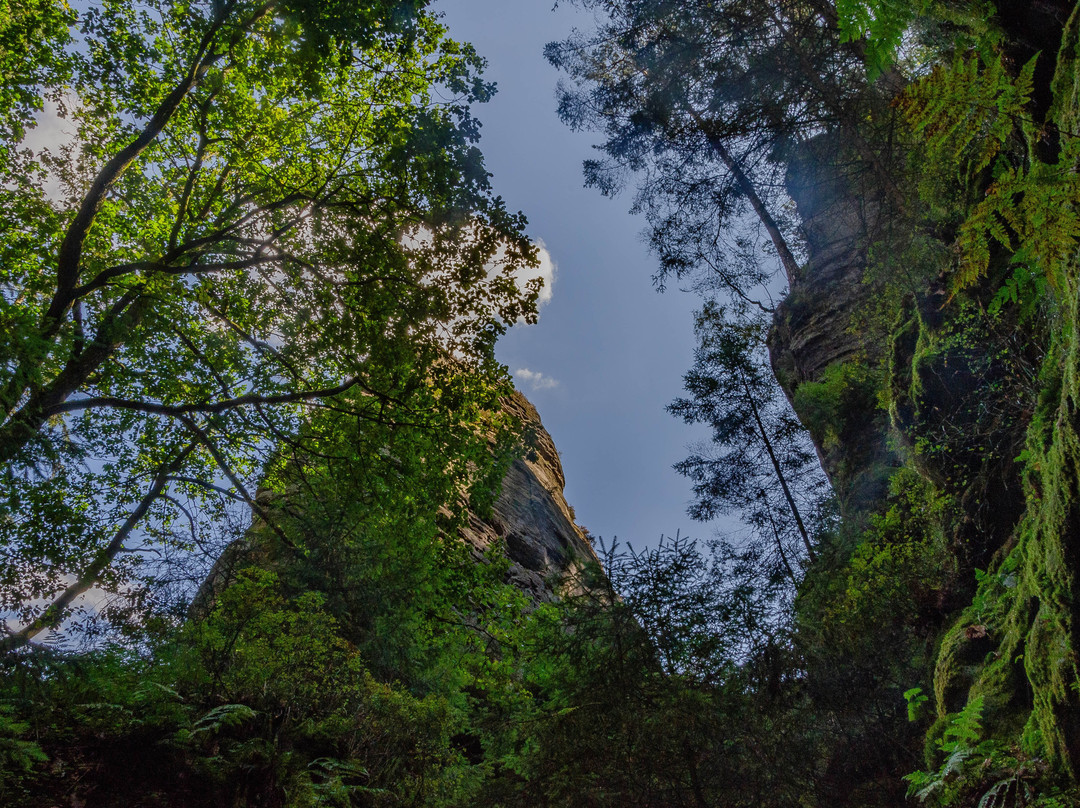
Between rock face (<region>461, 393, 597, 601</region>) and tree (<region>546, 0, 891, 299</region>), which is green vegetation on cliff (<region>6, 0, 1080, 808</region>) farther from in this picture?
rock face (<region>461, 393, 597, 601</region>)

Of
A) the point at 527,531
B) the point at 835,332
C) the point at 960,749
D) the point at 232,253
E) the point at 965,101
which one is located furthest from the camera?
the point at 527,531

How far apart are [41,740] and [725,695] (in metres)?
5.86

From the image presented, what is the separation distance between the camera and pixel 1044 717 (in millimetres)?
3668

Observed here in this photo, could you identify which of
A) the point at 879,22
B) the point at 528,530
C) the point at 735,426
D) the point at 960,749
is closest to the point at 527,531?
the point at 528,530

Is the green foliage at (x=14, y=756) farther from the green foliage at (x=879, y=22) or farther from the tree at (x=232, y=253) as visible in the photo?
the green foliage at (x=879, y=22)

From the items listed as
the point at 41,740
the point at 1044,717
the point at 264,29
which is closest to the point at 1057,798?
the point at 1044,717

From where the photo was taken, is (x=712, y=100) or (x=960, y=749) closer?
(x=960, y=749)

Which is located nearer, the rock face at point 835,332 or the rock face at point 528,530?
the rock face at point 835,332

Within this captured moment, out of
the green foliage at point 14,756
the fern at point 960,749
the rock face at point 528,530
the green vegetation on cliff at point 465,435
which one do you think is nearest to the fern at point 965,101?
the green vegetation on cliff at point 465,435

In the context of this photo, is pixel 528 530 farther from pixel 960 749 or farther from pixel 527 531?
pixel 960 749

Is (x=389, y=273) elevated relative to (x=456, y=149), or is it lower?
lower

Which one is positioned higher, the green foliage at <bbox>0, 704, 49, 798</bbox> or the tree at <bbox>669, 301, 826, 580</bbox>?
the tree at <bbox>669, 301, 826, 580</bbox>

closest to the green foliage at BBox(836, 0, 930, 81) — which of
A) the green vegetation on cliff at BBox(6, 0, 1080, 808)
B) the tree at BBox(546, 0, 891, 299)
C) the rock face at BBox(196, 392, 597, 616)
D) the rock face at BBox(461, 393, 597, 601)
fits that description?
the green vegetation on cliff at BBox(6, 0, 1080, 808)

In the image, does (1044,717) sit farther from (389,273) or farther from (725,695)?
(389,273)
